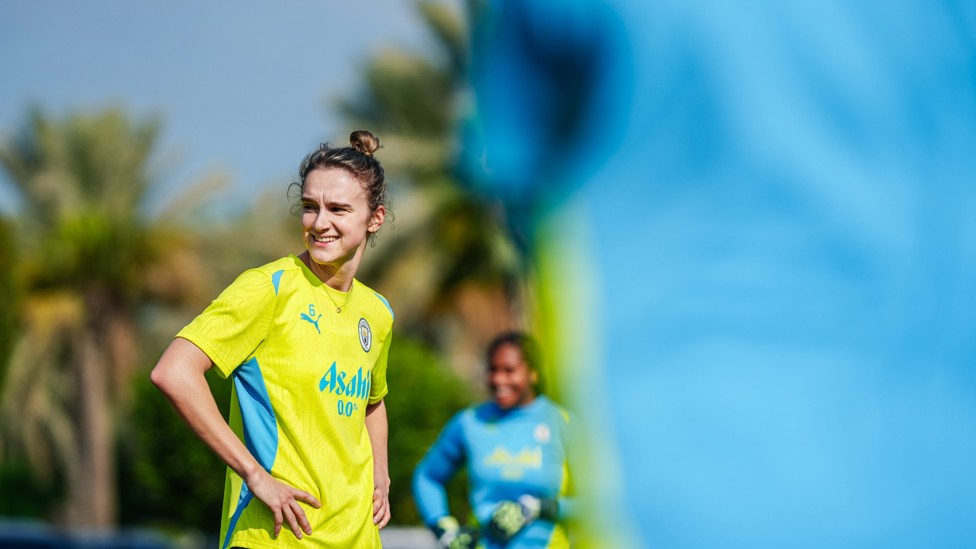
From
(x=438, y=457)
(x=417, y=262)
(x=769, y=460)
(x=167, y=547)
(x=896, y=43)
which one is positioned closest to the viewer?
(x=769, y=460)

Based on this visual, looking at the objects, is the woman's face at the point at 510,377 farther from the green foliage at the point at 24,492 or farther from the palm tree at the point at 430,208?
the green foliage at the point at 24,492

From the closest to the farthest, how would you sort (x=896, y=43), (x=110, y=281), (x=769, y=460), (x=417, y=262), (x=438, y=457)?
(x=769, y=460), (x=896, y=43), (x=438, y=457), (x=417, y=262), (x=110, y=281)

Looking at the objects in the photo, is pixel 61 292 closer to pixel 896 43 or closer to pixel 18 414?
pixel 18 414

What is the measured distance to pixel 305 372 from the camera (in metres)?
2.54

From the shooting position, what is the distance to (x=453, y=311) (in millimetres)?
24031

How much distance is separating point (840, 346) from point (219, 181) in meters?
27.0

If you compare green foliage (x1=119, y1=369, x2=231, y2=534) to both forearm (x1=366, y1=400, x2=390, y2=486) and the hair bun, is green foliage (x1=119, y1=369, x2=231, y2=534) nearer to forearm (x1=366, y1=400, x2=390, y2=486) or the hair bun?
forearm (x1=366, y1=400, x2=390, y2=486)

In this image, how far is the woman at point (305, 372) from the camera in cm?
238

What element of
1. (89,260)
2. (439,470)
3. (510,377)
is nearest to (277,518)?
(510,377)

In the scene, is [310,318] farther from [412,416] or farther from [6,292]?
[6,292]

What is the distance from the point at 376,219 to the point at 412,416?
1457 centimetres

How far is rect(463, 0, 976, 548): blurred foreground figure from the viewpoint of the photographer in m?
1.20

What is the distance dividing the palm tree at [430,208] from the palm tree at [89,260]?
5.83m

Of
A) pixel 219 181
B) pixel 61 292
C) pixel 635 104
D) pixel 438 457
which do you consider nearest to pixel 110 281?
pixel 61 292
